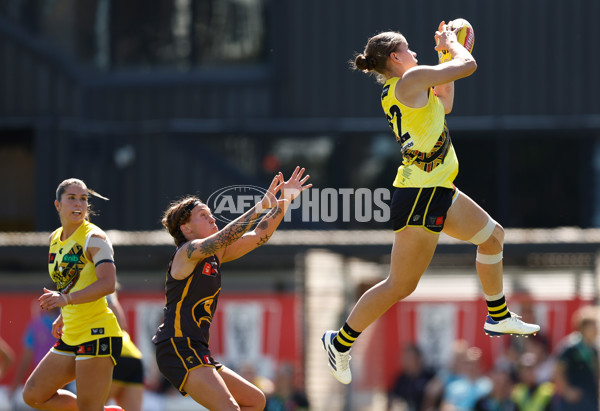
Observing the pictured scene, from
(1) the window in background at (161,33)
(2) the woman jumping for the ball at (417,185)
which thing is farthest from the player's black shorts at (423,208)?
(1) the window in background at (161,33)

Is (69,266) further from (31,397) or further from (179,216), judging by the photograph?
(31,397)

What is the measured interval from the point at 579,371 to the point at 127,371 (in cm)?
563

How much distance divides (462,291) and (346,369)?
738cm

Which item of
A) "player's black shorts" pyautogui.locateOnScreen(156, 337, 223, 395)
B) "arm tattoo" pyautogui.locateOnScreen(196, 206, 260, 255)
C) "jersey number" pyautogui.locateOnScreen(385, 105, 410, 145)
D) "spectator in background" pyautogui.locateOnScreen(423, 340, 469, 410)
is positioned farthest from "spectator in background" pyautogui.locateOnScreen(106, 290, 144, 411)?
"spectator in background" pyautogui.locateOnScreen(423, 340, 469, 410)

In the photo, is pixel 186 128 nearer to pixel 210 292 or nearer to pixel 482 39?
pixel 482 39

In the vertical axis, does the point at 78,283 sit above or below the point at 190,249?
below

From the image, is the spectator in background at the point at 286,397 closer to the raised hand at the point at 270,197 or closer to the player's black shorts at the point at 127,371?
the player's black shorts at the point at 127,371

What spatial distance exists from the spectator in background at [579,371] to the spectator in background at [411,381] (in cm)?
171

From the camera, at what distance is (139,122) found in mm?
18281

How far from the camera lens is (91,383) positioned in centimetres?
688

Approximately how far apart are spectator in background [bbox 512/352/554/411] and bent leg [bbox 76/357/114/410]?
629 cm

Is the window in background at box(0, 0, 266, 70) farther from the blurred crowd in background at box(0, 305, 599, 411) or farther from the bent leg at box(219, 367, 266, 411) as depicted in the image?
the bent leg at box(219, 367, 266, 411)

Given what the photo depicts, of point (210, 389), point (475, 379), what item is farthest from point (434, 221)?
point (475, 379)

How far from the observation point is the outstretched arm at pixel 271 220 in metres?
7.00
